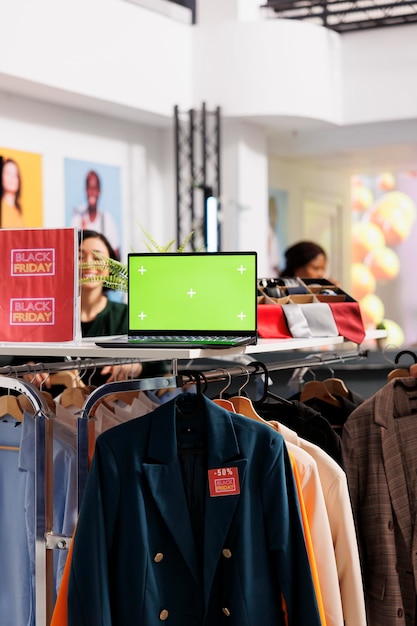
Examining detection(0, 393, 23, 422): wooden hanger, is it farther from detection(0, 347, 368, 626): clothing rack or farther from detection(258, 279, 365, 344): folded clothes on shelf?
detection(258, 279, 365, 344): folded clothes on shelf

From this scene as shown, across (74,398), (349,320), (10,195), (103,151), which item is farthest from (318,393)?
(103,151)

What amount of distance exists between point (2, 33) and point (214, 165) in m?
2.46

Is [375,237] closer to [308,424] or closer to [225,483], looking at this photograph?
[308,424]

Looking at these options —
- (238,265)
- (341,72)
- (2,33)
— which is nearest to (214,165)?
(341,72)

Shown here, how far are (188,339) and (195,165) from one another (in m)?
5.96

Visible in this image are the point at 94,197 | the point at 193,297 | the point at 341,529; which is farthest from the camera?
the point at 94,197

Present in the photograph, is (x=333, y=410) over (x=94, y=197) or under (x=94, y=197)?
under

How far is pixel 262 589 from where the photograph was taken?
7.84ft

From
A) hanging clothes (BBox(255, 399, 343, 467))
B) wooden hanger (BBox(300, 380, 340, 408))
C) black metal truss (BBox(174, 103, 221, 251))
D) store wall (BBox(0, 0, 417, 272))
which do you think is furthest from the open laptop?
black metal truss (BBox(174, 103, 221, 251))

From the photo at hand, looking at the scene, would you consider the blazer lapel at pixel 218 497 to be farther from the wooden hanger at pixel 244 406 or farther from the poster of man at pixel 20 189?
the poster of man at pixel 20 189

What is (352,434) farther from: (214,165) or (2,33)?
(214,165)

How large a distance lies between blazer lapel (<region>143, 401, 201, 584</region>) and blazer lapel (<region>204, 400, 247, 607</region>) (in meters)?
0.04

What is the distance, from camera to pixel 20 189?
6.88 meters

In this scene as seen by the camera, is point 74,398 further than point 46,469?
Yes
